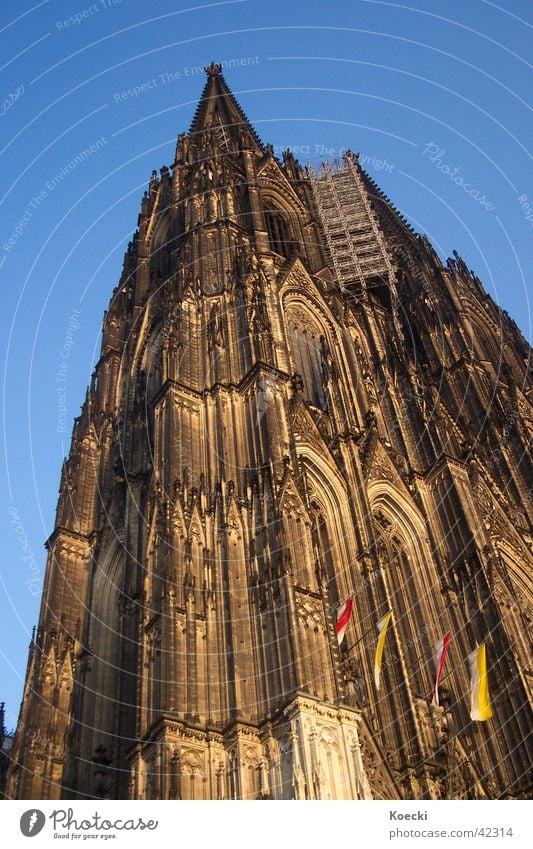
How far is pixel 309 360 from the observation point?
1378 inches

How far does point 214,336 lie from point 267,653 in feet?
44.8

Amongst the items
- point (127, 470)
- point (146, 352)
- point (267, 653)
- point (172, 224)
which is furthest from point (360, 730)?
point (172, 224)

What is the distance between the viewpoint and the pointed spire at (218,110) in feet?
175

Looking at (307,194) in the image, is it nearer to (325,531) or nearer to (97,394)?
(97,394)

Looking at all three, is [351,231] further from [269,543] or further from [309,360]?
[269,543]

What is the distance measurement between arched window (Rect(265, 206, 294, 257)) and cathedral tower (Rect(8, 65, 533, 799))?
1.17ft

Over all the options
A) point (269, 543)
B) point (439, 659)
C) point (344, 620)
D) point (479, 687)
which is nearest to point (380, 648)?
point (344, 620)

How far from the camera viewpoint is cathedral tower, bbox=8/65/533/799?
62.6 feet

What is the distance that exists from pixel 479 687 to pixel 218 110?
145ft

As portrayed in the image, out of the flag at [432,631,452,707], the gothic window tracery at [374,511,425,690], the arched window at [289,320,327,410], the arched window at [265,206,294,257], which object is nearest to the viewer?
the flag at [432,631,452,707]

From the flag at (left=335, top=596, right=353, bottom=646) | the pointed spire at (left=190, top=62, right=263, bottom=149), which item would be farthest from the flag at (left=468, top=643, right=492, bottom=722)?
the pointed spire at (left=190, top=62, right=263, bottom=149)

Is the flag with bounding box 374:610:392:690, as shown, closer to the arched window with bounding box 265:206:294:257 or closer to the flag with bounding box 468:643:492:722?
the flag with bounding box 468:643:492:722

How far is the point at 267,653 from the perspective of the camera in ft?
64.2

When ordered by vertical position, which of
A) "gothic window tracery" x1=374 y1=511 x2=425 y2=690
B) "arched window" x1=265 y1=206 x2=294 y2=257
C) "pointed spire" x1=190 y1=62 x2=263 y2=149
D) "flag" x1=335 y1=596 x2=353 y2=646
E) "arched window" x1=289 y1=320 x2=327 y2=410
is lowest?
"flag" x1=335 y1=596 x2=353 y2=646
